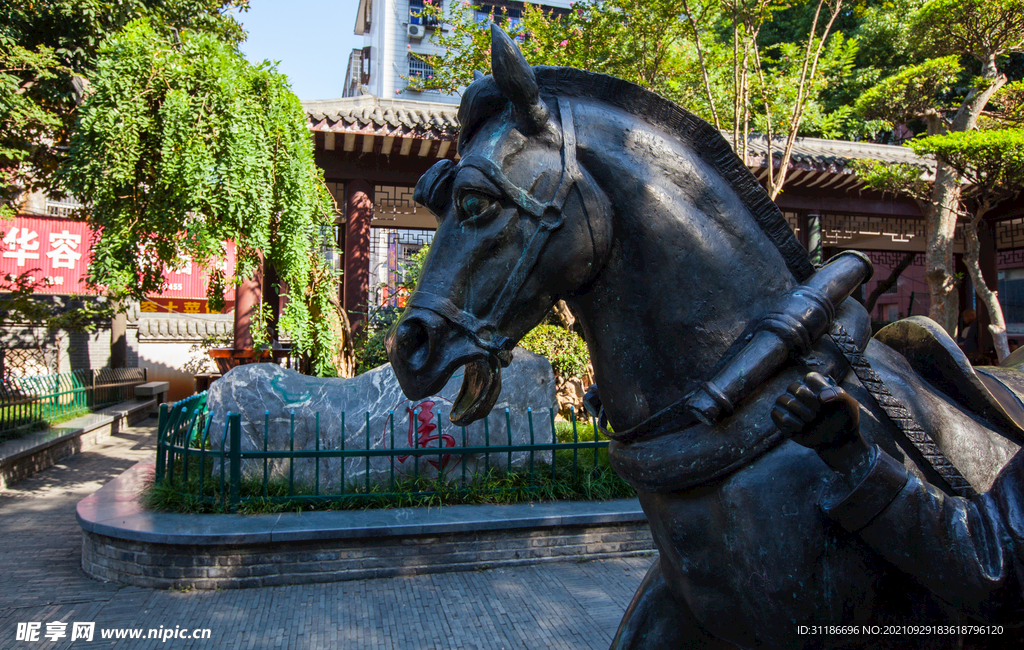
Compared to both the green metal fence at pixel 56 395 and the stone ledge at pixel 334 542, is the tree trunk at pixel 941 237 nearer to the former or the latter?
the stone ledge at pixel 334 542

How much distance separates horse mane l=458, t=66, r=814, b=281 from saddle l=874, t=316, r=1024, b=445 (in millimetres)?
368

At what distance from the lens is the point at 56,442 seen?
8.59 m

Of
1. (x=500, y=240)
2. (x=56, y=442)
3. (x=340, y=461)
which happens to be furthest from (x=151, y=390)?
(x=500, y=240)

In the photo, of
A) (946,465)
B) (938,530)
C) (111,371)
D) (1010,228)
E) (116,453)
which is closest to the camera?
(938,530)

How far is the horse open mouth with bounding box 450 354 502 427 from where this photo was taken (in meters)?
1.25

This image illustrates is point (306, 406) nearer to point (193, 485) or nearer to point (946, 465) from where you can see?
point (193, 485)

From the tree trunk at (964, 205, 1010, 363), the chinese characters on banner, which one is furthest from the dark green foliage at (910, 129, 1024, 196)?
the chinese characters on banner

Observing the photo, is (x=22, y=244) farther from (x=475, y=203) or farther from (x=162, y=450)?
(x=475, y=203)

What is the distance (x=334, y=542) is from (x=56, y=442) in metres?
6.71

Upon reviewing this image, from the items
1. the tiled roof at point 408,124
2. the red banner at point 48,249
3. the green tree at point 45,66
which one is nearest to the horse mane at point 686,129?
the tiled roof at point 408,124

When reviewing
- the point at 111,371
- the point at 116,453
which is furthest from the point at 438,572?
the point at 111,371

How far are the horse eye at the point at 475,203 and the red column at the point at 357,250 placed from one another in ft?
24.9

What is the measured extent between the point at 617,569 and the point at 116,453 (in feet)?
27.8

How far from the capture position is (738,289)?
51.6 inches
